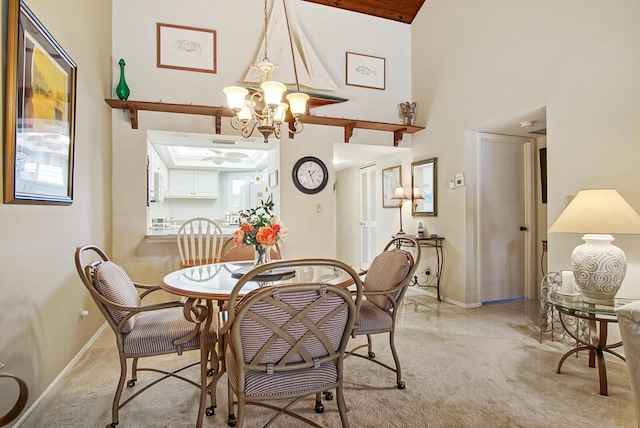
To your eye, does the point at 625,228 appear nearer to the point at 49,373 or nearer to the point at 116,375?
the point at 116,375

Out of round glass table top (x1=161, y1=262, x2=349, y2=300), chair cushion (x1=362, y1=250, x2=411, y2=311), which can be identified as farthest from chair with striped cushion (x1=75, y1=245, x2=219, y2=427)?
chair cushion (x1=362, y1=250, x2=411, y2=311)

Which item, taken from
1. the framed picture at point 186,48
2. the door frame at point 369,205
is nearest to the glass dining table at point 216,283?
the framed picture at point 186,48

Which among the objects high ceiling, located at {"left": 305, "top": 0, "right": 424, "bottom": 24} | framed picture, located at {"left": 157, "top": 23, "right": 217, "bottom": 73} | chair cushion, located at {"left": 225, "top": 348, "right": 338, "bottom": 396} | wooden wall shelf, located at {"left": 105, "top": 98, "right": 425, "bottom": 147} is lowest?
chair cushion, located at {"left": 225, "top": 348, "right": 338, "bottom": 396}

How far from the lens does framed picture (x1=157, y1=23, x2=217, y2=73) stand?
385 centimetres

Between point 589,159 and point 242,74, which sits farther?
point 242,74

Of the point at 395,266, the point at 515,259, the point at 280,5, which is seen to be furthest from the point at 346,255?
the point at 395,266

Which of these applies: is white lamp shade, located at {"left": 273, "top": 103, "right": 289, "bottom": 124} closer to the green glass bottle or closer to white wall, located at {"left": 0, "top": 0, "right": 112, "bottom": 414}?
white wall, located at {"left": 0, "top": 0, "right": 112, "bottom": 414}

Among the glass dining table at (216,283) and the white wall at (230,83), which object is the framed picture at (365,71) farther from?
the glass dining table at (216,283)

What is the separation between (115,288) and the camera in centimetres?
165

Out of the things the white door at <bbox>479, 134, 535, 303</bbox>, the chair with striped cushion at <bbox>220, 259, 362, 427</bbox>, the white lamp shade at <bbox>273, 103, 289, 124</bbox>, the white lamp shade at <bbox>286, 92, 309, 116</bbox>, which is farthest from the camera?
the white door at <bbox>479, 134, 535, 303</bbox>

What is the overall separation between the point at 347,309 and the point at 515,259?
3.69 m

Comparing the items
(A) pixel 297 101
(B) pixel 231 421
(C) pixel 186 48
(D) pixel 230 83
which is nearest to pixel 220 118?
(D) pixel 230 83

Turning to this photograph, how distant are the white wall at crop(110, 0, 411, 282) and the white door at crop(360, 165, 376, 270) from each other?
1554 mm

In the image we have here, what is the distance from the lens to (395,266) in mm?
2066
